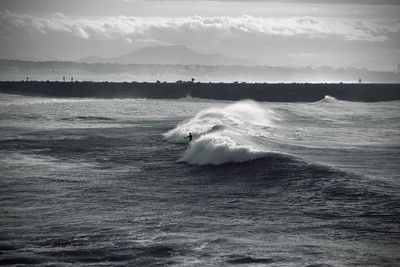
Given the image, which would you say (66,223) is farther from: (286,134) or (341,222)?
(286,134)

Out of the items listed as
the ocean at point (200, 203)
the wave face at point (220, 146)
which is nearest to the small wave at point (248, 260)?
the ocean at point (200, 203)

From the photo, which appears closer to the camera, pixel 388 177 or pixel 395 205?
pixel 395 205

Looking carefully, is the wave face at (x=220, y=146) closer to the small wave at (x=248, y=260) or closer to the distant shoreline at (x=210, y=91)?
the small wave at (x=248, y=260)

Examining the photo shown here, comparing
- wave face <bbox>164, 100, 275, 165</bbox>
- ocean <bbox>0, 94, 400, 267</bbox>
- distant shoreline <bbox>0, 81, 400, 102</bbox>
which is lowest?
ocean <bbox>0, 94, 400, 267</bbox>

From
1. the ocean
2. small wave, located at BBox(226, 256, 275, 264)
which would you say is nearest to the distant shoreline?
the ocean

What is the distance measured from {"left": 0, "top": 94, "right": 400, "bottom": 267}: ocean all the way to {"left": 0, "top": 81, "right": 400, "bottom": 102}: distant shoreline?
79474 mm

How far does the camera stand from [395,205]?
54.4 feet

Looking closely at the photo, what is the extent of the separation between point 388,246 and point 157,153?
707 inches

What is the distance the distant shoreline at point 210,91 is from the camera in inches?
4427

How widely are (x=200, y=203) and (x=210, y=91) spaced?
98.3 m

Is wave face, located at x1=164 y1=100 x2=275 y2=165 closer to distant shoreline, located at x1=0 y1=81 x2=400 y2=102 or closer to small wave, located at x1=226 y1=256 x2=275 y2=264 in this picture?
small wave, located at x1=226 y1=256 x2=275 y2=264

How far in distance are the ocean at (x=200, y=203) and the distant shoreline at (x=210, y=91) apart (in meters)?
79.5

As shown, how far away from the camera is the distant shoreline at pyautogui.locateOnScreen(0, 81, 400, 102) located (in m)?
112

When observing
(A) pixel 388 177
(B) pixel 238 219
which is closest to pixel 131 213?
(B) pixel 238 219
